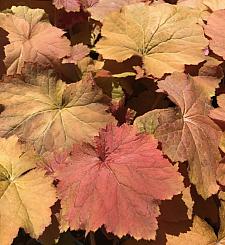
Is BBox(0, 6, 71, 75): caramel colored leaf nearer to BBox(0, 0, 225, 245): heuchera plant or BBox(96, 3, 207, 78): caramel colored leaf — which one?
BBox(0, 0, 225, 245): heuchera plant

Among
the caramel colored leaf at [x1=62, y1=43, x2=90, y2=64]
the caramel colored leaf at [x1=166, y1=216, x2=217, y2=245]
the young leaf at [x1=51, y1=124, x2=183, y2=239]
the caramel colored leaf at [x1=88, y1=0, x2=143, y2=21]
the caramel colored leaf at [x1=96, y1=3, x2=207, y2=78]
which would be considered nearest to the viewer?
the young leaf at [x1=51, y1=124, x2=183, y2=239]

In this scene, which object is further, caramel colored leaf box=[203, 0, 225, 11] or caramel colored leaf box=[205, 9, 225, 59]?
caramel colored leaf box=[203, 0, 225, 11]

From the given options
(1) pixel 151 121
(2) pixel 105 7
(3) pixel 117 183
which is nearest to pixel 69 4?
(2) pixel 105 7

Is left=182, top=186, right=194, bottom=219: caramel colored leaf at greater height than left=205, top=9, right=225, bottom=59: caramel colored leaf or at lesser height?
lesser

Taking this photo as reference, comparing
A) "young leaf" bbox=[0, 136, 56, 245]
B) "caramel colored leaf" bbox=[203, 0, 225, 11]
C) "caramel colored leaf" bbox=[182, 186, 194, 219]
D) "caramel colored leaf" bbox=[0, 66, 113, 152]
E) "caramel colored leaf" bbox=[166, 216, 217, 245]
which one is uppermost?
"caramel colored leaf" bbox=[203, 0, 225, 11]

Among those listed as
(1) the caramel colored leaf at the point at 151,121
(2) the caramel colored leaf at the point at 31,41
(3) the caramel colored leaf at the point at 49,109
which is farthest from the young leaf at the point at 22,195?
(2) the caramel colored leaf at the point at 31,41

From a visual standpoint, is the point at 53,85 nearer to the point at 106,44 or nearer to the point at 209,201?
the point at 106,44

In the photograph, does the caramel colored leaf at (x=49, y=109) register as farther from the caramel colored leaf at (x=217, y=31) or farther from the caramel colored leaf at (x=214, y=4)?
the caramel colored leaf at (x=214, y=4)

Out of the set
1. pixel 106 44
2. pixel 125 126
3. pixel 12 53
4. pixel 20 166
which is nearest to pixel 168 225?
pixel 125 126

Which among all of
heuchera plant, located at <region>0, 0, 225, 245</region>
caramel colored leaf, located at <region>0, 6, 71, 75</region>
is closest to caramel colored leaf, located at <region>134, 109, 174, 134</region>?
heuchera plant, located at <region>0, 0, 225, 245</region>
